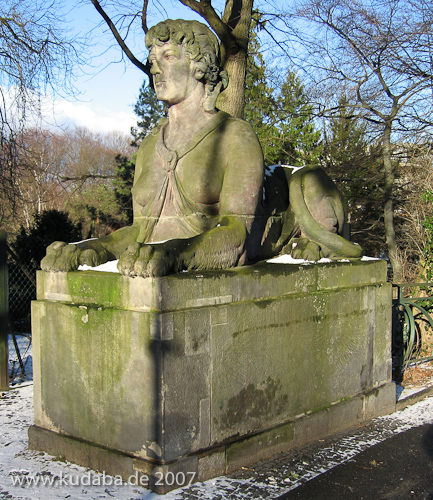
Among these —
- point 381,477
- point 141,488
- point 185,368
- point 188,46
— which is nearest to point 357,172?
point 188,46

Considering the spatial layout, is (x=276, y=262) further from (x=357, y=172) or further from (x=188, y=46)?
(x=357, y=172)

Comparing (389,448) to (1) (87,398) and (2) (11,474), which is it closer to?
(1) (87,398)

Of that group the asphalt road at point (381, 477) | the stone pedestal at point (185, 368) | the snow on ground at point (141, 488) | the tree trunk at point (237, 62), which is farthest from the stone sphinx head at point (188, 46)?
the tree trunk at point (237, 62)

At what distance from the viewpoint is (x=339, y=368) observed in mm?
4625

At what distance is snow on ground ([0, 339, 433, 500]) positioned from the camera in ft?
10.4

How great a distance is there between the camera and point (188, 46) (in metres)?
4.09

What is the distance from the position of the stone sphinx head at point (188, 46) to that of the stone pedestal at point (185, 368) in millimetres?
1534

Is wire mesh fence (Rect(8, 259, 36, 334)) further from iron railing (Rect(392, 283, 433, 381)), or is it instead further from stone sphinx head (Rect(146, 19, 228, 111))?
stone sphinx head (Rect(146, 19, 228, 111))

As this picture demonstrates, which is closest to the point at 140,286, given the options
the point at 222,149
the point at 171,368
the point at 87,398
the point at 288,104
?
the point at 171,368

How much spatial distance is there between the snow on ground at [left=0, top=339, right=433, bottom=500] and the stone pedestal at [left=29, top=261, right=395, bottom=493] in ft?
0.28

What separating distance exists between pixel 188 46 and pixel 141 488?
3015 mm

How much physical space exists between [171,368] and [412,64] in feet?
33.7

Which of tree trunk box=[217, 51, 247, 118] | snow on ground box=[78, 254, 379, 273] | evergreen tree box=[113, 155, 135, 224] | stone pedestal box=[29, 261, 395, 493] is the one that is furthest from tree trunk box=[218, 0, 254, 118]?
evergreen tree box=[113, 155, 135, 224]

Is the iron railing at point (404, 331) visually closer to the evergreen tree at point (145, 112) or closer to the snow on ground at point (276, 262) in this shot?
the snow on ground at point (276, 262)
